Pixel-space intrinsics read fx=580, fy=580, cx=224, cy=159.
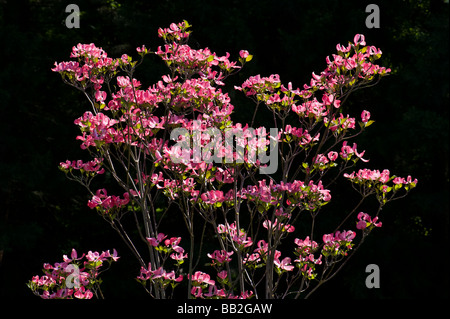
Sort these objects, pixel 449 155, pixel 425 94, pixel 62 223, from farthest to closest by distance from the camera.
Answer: pixel 62 223, pixel 449 155, pixel 425 94

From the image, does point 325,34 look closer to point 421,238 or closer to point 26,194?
point 421,238

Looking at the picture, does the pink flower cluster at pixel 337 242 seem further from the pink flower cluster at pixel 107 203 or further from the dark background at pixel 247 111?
the dark background at pixel 247 111

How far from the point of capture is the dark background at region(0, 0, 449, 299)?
6.11 metres

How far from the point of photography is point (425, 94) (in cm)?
611

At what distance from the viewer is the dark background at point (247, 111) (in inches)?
241

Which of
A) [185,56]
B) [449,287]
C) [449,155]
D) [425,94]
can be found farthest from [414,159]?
[185,56]

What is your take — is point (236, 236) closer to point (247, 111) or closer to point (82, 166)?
point (82, 166)

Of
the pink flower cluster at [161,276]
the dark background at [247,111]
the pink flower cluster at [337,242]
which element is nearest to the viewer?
the pink flower cluster at [161,276]

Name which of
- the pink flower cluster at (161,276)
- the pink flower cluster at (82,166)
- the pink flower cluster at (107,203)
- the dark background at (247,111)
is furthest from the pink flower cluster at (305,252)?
the dark background at (247,111)

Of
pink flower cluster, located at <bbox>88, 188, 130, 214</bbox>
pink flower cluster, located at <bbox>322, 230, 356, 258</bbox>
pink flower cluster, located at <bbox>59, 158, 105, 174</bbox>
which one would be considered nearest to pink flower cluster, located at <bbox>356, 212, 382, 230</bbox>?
pink flower cluster, located at <bbox>322, 230, 356, 258</bbox>

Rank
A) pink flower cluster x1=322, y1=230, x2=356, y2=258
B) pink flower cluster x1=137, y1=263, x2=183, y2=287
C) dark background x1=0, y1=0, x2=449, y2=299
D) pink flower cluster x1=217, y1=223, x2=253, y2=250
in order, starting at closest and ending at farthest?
pink flower cluster x1=137, y1=263, x2=183, y2=287, pink flower cluster x1=217, y1=223, x2=253, y2=250, pink flower cluster x1=322, y1=230, x2=356, y2=258, dark background x1=0, y1=0, x2=449, y2=299

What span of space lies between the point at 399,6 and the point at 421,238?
2.62 metres

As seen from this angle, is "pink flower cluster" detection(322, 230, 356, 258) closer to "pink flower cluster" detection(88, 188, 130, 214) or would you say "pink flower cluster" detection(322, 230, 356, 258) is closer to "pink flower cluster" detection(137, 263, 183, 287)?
"pink flower cluster" detection(137, 263, 183, 287)

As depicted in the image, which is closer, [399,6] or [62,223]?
[399,6]
